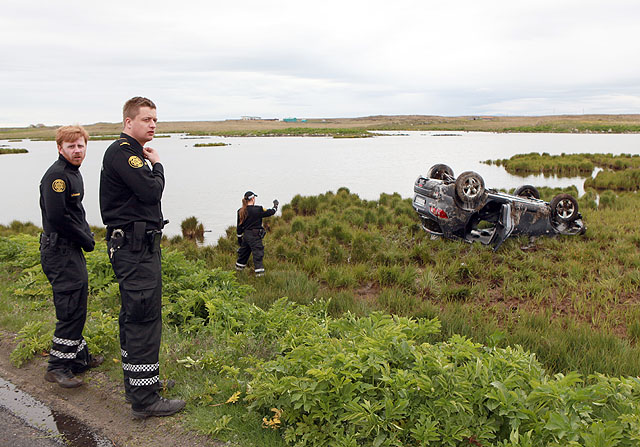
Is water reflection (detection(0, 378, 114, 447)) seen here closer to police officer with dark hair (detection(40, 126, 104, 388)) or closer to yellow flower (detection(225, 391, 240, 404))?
police officer with dark hair (detection(40, 126, 104, 388))

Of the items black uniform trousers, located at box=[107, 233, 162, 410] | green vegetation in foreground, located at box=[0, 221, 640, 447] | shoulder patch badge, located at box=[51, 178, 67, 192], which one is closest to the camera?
green vegetation in foreground, located at box=[0, 221, 640, 447]

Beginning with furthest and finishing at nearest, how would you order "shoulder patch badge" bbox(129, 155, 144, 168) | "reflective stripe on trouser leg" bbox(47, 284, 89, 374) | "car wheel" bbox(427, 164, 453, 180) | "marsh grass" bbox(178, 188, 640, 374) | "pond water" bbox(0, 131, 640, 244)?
"pond water" bbox(0, 131, 640, 244) < "car wheel" bbox(427, 164, 453, 180) < "marsh grass" bbox(178, 188, 640, 374) < "reflective stripe on trouser leg" bbox(47, 284, 89, 374) < "shoulder patch badge" bbox(129, 155, 144, 168)

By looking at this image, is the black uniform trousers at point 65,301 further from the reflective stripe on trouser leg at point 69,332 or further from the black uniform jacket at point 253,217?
the black uniform jacket at point 253,217

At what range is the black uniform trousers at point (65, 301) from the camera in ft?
14.7

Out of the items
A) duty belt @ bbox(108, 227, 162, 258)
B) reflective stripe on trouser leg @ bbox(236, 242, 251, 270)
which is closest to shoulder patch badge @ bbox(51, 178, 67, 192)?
duty belt @ bbox(108, 227, 162, 258)

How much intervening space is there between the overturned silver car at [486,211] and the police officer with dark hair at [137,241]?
7.21m

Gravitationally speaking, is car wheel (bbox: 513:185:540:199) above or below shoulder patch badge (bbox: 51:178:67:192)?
below

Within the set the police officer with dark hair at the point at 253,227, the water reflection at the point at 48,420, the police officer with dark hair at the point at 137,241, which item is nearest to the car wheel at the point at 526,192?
the police officer with dark hair at the point at 253,227

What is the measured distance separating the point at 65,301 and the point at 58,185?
1.12 m

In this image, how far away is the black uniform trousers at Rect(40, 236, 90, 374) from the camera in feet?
14.7

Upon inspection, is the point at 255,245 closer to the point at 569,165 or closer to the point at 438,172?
the point at 438,172

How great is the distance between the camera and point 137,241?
377 cm

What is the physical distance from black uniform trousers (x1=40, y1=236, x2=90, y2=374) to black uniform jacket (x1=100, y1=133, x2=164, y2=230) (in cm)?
101

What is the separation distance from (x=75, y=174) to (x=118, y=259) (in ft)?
4.10
